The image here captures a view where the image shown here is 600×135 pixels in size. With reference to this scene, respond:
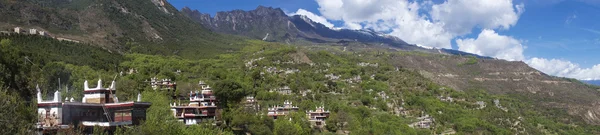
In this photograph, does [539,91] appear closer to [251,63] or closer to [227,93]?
[251,63]

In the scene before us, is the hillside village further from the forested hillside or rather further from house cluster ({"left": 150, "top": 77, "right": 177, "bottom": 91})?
the forested hillside

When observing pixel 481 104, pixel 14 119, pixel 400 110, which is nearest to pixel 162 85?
pixel 14 119

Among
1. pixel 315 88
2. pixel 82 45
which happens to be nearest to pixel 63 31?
pixel 82 45

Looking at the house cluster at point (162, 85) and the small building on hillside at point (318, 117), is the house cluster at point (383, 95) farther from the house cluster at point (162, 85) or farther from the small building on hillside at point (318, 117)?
the house cluster at point (162, 85)

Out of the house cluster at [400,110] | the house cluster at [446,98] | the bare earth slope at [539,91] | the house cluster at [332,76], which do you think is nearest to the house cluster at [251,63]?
the house cluster at [332,76]

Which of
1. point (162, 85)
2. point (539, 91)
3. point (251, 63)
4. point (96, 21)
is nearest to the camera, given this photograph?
point (162, 85)

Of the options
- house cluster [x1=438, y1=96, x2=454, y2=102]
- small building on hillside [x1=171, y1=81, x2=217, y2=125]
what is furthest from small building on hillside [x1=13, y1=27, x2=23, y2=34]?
house cluster [x1=438, y1=96, x2=454, y2=102]
